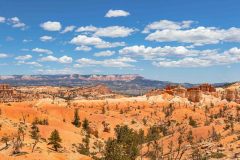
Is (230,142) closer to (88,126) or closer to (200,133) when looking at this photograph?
(200,133)

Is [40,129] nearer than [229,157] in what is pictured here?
No

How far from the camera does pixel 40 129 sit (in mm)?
107500

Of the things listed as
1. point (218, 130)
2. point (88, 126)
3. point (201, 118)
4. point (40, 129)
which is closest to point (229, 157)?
point (218, 130)

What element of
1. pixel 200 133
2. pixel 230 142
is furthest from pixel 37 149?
pixel 200 133

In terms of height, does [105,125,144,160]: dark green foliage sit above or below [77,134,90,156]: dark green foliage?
above

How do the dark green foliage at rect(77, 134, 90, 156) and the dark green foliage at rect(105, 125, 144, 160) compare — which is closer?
the dark green foliage at rect(105, 125, 144, 160)

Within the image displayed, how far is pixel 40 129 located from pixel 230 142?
52.5 metres

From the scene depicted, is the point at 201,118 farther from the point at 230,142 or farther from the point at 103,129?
the point at 230,142

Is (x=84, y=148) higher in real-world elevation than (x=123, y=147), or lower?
lower

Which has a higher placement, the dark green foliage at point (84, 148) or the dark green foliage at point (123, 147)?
the dark green foliage at point (123, 147)

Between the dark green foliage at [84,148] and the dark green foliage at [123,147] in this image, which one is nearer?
the dark green foliage at [123,147]

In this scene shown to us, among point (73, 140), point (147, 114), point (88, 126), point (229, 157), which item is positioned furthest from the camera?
point (147, 114)

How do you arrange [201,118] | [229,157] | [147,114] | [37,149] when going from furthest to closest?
[147,114] → [201,118] → [37,149] → [229,157]

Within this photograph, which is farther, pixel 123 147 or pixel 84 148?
pixel 84 148
